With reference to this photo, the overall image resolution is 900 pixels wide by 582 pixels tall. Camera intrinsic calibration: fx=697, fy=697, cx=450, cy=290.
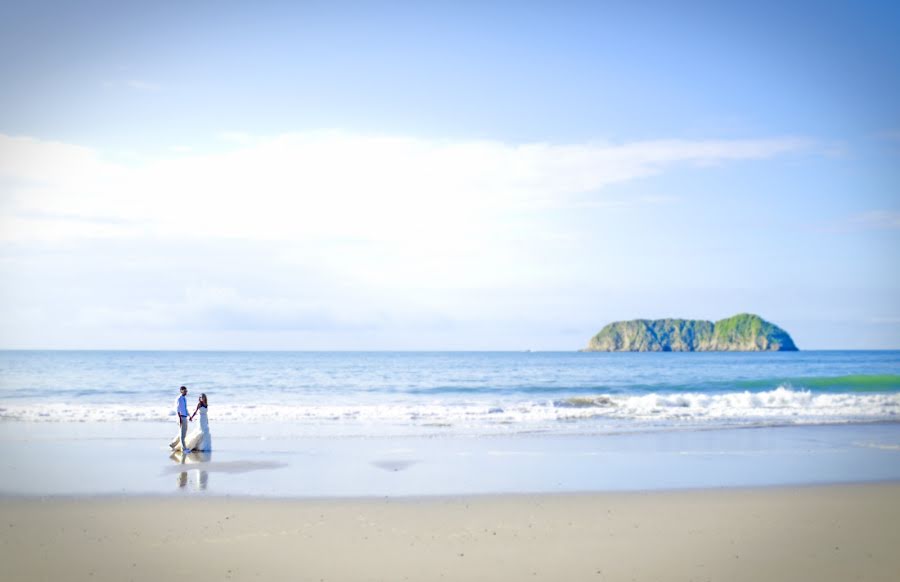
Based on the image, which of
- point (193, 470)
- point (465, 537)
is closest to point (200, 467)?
point (193, 470)

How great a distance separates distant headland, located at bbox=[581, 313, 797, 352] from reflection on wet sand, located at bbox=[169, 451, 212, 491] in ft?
376

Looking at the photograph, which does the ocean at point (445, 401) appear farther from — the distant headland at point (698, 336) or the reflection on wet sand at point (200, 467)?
the distant headland at point (698, 336)

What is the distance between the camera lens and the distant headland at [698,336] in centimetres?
12112

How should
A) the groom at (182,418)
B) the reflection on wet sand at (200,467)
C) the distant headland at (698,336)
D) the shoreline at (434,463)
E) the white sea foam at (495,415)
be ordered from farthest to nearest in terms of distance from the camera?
the distant headland at (698,336)
the white sea foam at (495,415)
the groom at (182,418)
the reflection on wet sand at (200,467)
the shoreline at (434,463)

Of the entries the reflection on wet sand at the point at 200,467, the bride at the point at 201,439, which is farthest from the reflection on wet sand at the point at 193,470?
the bride at the point at 201,439

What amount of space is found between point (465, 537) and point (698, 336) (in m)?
125

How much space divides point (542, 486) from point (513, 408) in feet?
51.4

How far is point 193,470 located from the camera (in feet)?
45.1

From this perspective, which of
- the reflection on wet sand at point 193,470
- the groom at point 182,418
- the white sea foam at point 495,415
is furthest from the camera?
the white sea foam at point 495,415

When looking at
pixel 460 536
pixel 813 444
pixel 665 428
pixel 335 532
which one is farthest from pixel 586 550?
pixel 665 428

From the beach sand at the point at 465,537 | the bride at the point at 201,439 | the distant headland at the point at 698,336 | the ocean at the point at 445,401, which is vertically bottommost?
the ocean at the point at 445,401

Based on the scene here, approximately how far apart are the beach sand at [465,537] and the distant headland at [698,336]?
384ft

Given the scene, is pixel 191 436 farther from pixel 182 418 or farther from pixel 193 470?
pixel 193 470

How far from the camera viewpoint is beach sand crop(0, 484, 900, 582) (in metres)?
7.71
